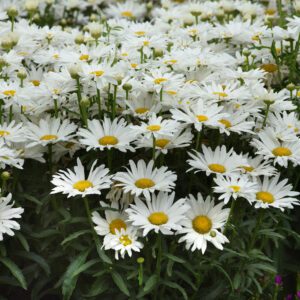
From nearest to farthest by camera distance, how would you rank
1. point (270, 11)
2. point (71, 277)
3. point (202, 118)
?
1. point (71, 277)
2. point (202, 118)
3. point (270, 11)

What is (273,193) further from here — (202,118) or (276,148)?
(202,118)

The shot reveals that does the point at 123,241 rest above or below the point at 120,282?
above

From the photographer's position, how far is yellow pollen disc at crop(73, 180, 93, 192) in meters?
2.28

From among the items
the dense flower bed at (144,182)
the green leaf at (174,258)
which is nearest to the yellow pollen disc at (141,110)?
the dense flower bed at (144,182)

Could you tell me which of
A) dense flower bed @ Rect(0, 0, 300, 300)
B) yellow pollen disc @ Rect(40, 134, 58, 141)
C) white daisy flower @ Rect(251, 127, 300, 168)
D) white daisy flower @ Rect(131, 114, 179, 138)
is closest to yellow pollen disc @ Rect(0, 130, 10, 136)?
Result: dense flower bed @ Rect(0, 0, 300, 300)

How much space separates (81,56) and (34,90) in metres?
0.35

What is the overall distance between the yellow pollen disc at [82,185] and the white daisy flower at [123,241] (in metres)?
0.20

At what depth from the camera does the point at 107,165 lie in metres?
2.58

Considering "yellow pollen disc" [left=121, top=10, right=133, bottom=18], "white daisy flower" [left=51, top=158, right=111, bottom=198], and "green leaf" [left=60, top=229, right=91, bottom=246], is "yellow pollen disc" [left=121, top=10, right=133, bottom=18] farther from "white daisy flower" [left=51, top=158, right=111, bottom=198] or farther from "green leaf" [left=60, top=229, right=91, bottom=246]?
"green leaf" [left=60, top=229, right=91, bottom=246]

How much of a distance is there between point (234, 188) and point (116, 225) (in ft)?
1.48

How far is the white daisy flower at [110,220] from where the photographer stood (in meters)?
2.26

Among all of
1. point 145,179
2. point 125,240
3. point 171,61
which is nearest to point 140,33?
point 171,61

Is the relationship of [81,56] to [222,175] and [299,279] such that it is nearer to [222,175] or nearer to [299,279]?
[222,175]

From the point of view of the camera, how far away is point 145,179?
7.63 ft
